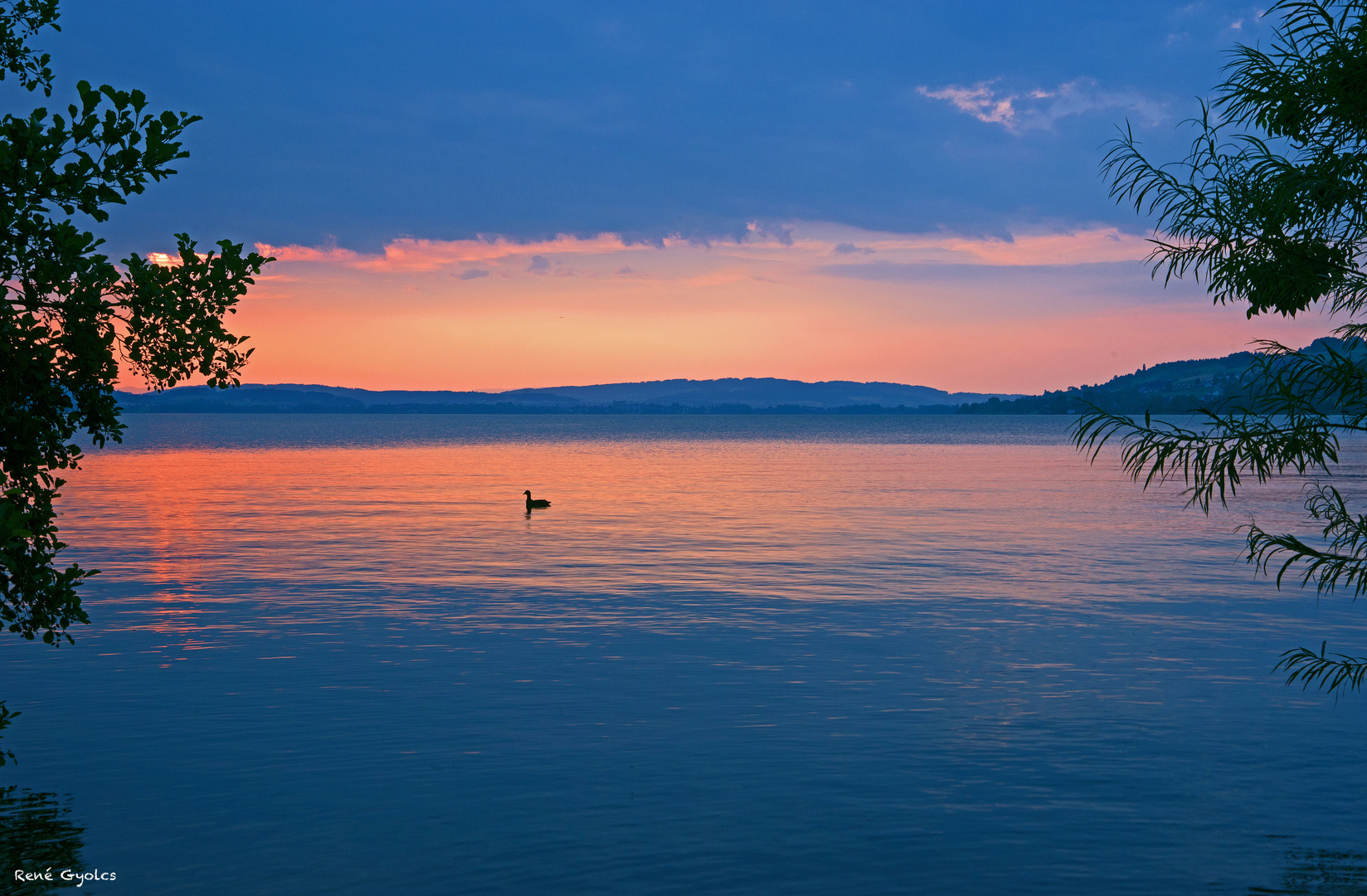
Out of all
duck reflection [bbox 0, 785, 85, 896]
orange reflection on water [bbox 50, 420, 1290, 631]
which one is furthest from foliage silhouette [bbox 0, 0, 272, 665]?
orange reflection on water [bbox 50, 420, 1290, 631]

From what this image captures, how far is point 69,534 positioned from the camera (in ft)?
152

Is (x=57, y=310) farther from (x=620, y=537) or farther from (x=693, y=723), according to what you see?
(x=620, y=537)

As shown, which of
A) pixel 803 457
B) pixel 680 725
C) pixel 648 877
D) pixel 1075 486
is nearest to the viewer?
pixel 648 877

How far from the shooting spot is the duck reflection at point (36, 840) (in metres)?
12.2

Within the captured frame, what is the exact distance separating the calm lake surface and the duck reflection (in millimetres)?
255

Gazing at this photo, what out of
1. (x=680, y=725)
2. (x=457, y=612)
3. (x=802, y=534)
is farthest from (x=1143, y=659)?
(x=802, y=534)

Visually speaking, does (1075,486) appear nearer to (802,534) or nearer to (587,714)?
(802,534)

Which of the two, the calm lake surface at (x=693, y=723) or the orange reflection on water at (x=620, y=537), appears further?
Result: the orange reflection on water at (x=620, y=537)

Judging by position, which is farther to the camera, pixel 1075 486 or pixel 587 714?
pixel 1075 486

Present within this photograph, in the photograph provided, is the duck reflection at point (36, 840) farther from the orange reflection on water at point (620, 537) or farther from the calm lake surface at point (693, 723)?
the orange reflection on water at point (620, 537)

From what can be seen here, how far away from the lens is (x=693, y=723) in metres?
18.4

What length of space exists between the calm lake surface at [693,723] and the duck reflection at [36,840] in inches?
10.0

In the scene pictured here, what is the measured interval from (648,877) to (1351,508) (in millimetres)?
52828

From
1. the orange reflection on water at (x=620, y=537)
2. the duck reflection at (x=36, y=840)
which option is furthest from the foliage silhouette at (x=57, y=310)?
the orange reflection on water at (x=620, y=537)
